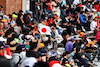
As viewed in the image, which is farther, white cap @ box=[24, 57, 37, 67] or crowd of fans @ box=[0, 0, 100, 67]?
crowd of fans @ box=[0, 0, 100, 67]

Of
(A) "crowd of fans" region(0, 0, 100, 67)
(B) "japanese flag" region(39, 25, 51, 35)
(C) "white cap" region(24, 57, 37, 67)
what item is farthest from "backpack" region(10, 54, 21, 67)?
(B) "japanese flag" region(39, 25, 51, 35)

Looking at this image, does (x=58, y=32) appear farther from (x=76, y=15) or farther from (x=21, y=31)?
(x=21, y=31)

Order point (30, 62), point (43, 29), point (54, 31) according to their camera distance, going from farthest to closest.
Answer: point (54, 31), point (43, 29), point (30, 62)

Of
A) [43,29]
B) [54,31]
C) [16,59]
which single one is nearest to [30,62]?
[16,59]

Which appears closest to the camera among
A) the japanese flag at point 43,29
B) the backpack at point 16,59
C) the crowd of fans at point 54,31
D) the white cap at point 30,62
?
the white cap at point 30,62

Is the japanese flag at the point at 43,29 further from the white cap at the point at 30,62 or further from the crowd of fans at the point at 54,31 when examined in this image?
the white cap at the point at 30,62

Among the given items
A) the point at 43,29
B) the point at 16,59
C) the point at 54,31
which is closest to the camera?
the point at 16,59

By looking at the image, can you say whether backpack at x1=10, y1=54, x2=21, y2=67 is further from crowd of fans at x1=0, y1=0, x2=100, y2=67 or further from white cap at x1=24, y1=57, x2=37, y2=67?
white cap at x1=24, y1=57, x2=37, y2=67

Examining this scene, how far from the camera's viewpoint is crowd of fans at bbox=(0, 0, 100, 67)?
522cm

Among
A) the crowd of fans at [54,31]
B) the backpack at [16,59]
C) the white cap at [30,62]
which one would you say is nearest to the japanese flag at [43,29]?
the crowd of fans at [54,31]

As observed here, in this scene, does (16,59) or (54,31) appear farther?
(54,31)

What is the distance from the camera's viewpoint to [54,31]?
10156mm

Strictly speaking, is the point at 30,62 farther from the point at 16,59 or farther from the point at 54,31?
the point at 54,31

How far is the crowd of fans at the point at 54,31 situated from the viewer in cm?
522
